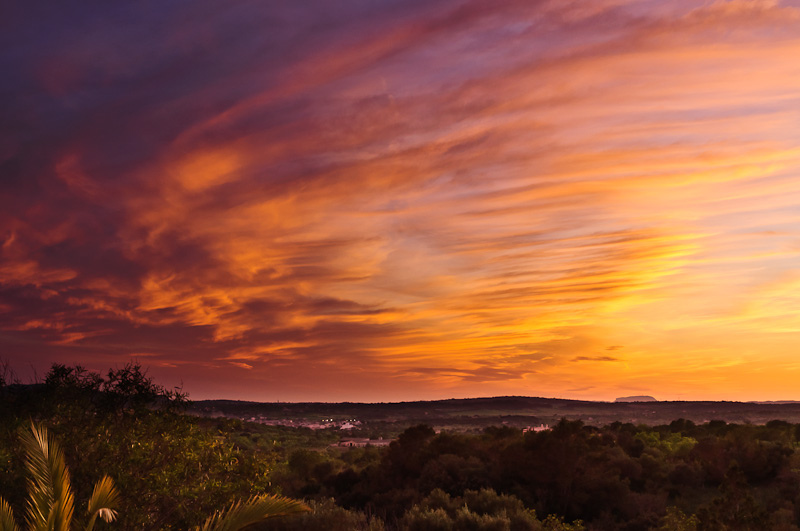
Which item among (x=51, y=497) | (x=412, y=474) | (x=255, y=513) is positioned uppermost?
(x=51, y=497)

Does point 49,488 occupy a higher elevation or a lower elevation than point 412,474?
higher

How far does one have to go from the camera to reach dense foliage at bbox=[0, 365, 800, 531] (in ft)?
47.3

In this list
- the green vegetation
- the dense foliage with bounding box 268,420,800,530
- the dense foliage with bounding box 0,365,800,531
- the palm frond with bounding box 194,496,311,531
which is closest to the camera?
the green vegetation

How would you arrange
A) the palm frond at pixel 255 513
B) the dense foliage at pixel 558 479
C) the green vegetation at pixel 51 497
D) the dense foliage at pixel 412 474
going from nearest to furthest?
the green vegetation at pixel 51 497 < the palm frond at pixel 255 513 < the dense foliage at pixel 412 474 < the dense foliage at pixel 558 479

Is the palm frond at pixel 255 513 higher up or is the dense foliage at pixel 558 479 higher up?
the palm frond at pixel 255 513

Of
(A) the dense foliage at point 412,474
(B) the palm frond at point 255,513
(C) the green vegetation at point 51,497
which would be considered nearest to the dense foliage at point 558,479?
(A) the dense foliage at point 412,474

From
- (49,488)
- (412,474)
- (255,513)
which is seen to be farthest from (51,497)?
(412,474)

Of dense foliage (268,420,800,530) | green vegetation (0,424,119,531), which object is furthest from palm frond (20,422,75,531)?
dense foliage (268,420,800,530)

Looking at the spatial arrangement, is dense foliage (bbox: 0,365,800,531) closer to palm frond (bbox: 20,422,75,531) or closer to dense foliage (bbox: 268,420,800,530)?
dense foliage (bbox: 268,420,800,530)

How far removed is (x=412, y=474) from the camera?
103ft

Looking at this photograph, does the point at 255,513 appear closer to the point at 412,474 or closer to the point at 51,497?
the point at 51,497

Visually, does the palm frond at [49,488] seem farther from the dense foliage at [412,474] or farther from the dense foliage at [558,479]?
the dense foliage at [558,479]

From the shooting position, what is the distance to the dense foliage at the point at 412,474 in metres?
14.4

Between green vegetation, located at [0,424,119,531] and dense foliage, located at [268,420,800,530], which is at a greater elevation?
green vegetation, located at [0,424,119,531]
